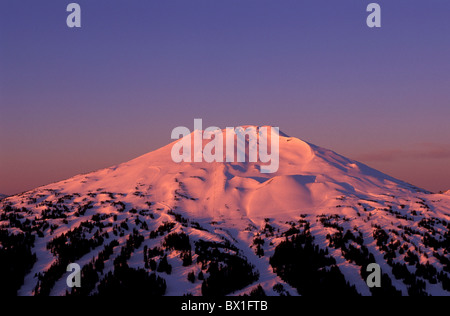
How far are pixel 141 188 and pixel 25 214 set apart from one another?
942 centimetres

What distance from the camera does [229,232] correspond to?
19.5m

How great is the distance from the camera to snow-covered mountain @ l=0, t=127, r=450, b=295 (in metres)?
11.5

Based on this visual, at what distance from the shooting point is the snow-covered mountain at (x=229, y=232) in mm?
11516

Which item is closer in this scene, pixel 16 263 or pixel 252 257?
pixel 16 263

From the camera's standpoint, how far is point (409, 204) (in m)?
25.2

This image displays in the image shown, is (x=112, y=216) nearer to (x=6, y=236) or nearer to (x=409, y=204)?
(x=6, y=236)

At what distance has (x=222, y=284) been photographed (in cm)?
1100
